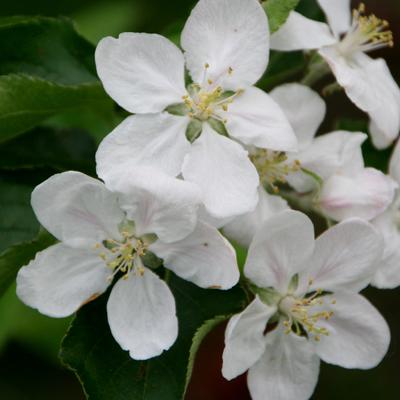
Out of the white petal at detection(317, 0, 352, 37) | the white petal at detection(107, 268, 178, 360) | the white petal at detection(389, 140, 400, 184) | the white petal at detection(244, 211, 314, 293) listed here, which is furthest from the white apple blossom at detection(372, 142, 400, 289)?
the white petal at detection(107, 268, 178, 360)

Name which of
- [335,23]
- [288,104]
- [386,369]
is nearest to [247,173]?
[288,104]

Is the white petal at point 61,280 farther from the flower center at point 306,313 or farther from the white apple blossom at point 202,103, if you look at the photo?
the flower center at point 306,313

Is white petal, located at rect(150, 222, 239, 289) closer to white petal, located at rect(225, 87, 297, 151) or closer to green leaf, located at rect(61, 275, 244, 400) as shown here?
green leaf, located at rect(61, 275, 244, 400)

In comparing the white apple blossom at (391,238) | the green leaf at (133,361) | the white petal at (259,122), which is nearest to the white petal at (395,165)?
the white apple blossom at (391,238)

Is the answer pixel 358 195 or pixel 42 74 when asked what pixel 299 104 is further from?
pixel 42 74

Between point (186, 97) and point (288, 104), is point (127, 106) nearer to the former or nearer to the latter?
point (186, 97)

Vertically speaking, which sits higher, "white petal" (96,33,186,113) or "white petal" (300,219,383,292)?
"white petal" (96,33,186,113)
